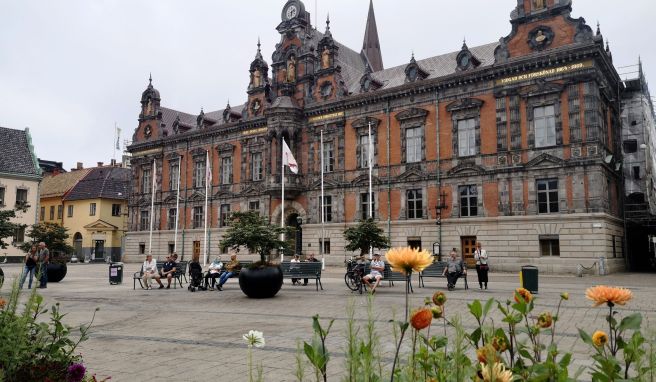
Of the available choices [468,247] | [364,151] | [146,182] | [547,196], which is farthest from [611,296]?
[146,182]

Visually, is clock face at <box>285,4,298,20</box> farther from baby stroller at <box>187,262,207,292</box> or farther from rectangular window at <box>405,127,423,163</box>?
baby stroller at <box>187,262,207,292</box>

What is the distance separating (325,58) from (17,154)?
3438 cm

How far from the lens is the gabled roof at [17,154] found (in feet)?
171

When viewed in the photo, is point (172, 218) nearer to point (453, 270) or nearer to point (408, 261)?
point (453, 270)

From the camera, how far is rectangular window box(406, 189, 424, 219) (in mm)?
36781

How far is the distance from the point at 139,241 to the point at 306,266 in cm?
3804

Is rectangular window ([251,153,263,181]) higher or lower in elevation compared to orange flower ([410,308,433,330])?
higher

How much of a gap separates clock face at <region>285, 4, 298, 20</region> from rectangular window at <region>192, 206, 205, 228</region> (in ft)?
65.0

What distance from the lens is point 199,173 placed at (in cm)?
5066

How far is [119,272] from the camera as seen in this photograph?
77.4 ft

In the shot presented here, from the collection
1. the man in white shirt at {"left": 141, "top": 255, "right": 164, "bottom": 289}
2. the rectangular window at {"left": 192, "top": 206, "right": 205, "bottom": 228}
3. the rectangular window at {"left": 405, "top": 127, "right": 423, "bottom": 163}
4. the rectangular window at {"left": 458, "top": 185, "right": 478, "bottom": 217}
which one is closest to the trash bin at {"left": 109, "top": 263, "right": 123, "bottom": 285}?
the man in white shirt at {"left": 141, "top": 255, "right": 164, "bottom": 289}

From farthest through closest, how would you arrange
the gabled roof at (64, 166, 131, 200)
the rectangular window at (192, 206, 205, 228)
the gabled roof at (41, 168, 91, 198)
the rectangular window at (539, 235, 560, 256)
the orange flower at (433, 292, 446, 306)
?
the gabled roof at (41, 168, 91, 198)
the gabled roof at (64, 166, 131, 200)
the rectangular window at (192, 206, 205, 228)
the rectangular window at (539, 235, 560, 256)
the orange flower at (433, 292, 446, 306)

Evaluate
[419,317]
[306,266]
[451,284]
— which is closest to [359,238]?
[306,266]

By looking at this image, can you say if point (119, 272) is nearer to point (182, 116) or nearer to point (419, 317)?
point (419, 317)
